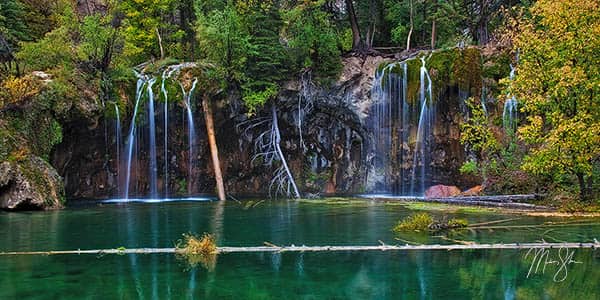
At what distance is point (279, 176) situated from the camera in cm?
2944

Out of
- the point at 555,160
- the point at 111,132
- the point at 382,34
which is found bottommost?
the point at 555,160

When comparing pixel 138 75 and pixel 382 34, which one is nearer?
pixel 138 75

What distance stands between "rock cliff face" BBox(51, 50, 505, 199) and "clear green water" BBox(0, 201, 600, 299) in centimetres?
1265

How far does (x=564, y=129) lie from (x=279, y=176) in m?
15.9

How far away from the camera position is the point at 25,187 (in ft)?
66.6

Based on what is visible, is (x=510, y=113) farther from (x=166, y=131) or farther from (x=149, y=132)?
(x=149, y=132)

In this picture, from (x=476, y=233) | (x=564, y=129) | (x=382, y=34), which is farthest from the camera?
(x=382, y=34)

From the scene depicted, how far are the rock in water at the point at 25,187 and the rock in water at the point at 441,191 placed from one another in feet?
49.7

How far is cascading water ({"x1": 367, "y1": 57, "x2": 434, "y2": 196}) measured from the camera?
2775 centimetres

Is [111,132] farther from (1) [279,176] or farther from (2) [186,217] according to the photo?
(2) [186,217]

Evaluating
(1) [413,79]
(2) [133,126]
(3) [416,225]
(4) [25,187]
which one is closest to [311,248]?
(3) [416,225]

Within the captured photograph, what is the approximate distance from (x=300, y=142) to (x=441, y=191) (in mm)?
8519

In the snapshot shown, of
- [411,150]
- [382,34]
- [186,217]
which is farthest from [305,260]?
[382,34]

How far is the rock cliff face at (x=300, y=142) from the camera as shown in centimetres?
2741
